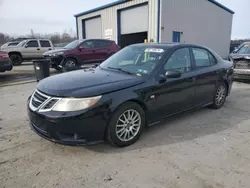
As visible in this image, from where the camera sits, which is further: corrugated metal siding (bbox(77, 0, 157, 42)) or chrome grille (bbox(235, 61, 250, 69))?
corrugated metal siding (bbox(77, 0, 157, 42))

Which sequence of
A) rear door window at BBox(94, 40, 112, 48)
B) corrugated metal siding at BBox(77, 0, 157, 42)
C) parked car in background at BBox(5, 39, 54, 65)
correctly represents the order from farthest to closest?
parked car in background at BBox(5, 39, 54, 65) → corrugated metal siding at BBox(77, 0, 157, 42) → rear door window at BBox(94, 40, 112, 48)

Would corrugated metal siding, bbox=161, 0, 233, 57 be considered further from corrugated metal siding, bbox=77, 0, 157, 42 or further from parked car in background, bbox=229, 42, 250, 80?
parked car in background, bbox=229, 42, 250, 80

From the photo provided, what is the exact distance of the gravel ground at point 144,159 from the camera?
237 cm

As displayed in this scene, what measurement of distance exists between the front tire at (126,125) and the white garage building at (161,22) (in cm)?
1153

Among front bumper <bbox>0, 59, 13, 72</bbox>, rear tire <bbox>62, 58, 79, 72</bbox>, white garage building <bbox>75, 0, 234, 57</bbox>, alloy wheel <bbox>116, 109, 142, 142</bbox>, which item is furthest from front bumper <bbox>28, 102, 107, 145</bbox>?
white garage building <bbox>75, 0, 234, 57</bbox>

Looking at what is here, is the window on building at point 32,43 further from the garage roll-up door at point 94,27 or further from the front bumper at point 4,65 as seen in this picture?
the front bumper at point 4,65

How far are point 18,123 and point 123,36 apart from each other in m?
14.9

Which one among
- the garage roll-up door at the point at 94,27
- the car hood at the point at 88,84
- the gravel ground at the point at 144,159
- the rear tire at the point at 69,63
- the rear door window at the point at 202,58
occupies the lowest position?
the gravel ground at the point at 144,159

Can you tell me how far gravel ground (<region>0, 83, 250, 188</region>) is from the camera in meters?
2.37

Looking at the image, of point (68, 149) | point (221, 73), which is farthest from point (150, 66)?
point (221, 73)

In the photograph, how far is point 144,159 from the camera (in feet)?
9.16

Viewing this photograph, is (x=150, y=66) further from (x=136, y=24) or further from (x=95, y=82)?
(x=136, y=24)

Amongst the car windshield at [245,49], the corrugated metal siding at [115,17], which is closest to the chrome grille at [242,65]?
the car windshield at [245,49]

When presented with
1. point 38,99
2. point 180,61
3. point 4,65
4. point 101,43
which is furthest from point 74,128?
point 101,43
